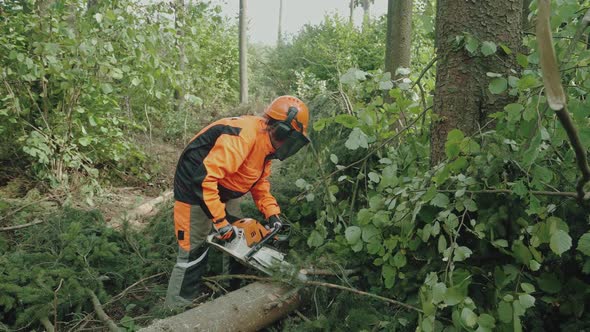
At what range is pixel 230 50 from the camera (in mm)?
18297

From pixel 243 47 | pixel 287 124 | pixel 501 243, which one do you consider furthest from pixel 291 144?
pixel 243 47

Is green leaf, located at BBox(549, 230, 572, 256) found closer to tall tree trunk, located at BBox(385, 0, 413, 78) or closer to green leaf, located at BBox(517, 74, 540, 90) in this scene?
green leaf, located at BBox(517, 74, 540, 90)

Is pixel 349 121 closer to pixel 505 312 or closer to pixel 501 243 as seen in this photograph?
pixel 501 243

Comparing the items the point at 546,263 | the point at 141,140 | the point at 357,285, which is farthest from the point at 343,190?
the point at 141,140

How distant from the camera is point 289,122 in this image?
3.38 m

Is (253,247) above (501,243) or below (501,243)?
below

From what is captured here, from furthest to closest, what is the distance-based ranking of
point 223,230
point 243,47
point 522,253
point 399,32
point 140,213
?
point 243,47 → point 140,213 → point 399,32 → point 223,230 → point 522,253

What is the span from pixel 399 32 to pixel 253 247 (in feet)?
10.8

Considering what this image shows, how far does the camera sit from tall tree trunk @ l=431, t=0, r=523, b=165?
2.29 metres

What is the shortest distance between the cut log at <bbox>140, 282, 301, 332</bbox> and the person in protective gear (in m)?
0.49

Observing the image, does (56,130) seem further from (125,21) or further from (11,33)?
(125,21)

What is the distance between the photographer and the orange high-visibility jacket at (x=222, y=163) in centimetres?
328

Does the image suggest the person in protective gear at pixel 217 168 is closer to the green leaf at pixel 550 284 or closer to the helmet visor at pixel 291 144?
the helmet visor at pixel 291 144

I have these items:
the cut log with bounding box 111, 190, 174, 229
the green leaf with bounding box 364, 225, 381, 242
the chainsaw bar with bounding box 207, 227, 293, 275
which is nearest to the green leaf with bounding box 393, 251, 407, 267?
the green leaf with bounding box 364, 225, 381, 242
